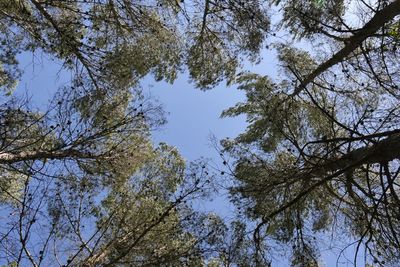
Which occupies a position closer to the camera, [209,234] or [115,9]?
[209,234]

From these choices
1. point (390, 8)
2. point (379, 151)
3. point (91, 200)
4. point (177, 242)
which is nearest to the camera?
point (379, 151)

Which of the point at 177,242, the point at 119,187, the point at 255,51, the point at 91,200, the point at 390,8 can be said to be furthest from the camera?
the point at 255,51

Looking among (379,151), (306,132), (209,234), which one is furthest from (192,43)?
(379,151)

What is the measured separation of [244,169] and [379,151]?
2544 mm

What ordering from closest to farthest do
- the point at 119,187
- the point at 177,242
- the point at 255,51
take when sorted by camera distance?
the point at 177,242, the point at 119,187, the point at 255,51

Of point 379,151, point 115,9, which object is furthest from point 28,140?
point 379,151

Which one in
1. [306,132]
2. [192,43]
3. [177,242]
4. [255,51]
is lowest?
[177,242]

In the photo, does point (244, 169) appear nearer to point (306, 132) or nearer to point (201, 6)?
point (306, 132)

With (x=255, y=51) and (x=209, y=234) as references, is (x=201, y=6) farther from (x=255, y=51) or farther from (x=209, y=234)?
(x=209, y=234)

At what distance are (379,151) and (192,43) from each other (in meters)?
4.40

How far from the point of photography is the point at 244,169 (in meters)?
5.96

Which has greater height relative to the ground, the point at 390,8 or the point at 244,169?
→ the point at 390,8

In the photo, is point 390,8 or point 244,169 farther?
point 244,169

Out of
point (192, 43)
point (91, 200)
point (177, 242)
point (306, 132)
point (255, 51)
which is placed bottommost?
point (177, 242)
